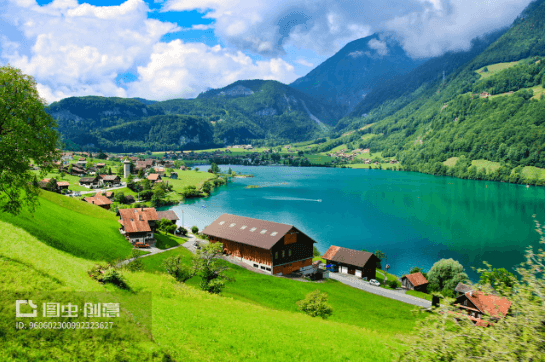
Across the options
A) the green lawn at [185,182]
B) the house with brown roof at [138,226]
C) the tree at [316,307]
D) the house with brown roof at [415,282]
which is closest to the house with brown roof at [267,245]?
the house with brown roof at [138,226]

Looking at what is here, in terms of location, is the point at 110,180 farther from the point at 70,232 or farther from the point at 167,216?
the point at 70,232

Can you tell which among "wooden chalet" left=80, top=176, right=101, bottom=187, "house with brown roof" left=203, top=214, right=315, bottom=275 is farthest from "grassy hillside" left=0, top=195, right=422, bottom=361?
"wooden chalet" left=80, top=176, right=101, bottom=187

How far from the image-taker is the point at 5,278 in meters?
12.4

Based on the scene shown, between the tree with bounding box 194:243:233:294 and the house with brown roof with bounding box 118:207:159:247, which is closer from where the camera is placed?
the tree with bounding box 194:243:233:294

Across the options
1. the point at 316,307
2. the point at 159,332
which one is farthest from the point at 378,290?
the point at 159,332

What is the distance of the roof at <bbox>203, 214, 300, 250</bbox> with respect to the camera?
164ft

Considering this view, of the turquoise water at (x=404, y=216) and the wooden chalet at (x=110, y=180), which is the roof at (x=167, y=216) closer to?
the turquoise water at (x=404, y=216)

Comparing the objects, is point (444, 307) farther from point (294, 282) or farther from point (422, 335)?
point (294, 282)

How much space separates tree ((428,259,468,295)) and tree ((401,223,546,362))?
47.5 m

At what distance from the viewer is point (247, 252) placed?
172 feet

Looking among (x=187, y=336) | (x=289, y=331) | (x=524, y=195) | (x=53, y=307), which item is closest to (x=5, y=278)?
(x=53, y=307)

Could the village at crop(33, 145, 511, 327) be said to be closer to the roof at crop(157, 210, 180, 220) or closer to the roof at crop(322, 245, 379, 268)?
the roof at crop(322, 245, 379, 268)

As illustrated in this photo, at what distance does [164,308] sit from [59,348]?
674 cm

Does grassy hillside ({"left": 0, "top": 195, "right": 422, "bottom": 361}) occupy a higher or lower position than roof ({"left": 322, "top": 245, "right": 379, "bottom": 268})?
higher
